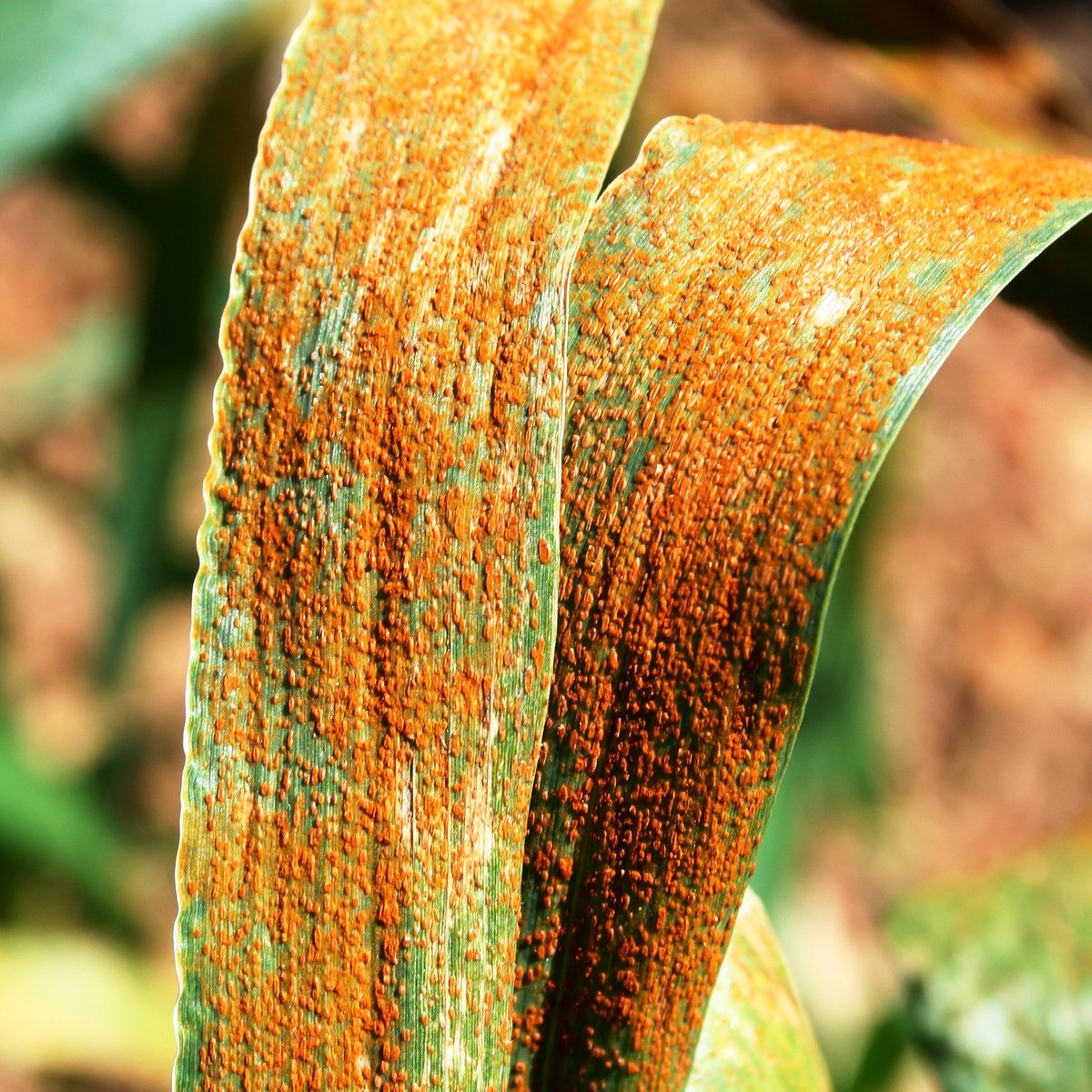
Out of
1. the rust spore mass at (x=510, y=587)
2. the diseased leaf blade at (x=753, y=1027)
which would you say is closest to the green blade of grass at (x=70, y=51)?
the rust spore mass at (x=510, y=587)

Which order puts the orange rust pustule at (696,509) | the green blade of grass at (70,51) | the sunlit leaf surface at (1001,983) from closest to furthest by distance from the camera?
the orange rust pustule at (696,509) < the sunlit leaf surface at (1001,983) < the green blade of grass at (70,51)

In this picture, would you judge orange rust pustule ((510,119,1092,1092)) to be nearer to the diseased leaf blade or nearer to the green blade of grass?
the diseased leaf blade

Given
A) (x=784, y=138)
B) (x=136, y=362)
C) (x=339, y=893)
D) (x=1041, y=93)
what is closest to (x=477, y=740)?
(x=339, y=893)

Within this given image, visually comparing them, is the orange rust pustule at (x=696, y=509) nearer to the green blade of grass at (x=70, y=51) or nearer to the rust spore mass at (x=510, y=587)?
the rust spore mass at (x=510, y=587)

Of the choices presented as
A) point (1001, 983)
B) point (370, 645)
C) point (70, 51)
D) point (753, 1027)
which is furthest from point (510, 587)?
point (70, 51)

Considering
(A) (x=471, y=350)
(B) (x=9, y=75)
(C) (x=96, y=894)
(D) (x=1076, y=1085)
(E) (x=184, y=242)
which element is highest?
(E) (x=184, y=242)

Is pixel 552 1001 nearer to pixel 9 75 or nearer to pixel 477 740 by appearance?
pixel 477 740
